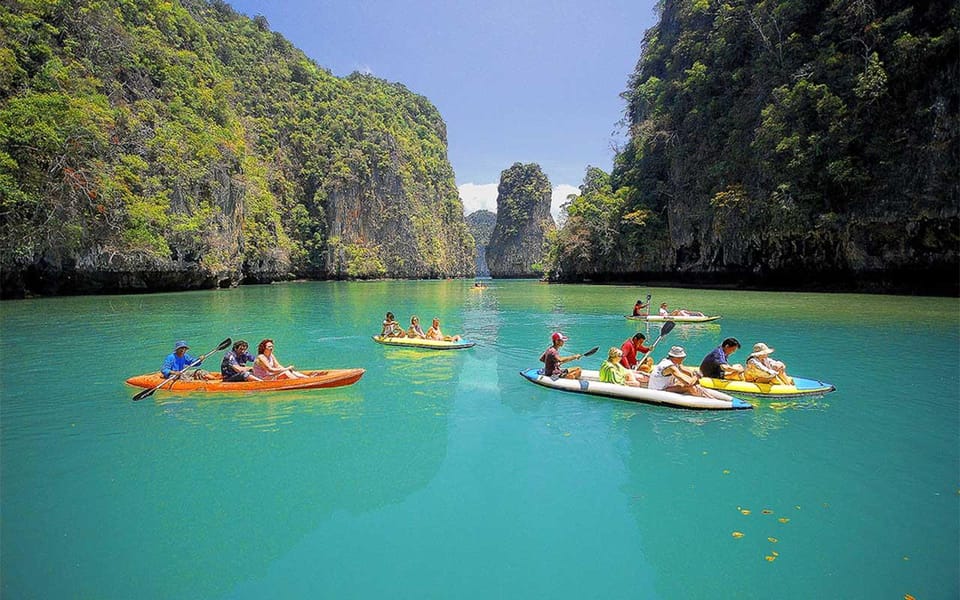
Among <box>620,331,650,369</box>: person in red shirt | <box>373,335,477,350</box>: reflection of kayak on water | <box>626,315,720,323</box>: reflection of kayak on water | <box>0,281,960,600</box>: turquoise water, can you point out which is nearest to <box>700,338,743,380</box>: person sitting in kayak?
<box>0,281,960,600</box>: turquoise water

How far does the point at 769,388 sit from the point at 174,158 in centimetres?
3657

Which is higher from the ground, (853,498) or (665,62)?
(665,62)

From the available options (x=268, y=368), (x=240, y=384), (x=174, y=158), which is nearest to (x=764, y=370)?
(x=268, y=368)

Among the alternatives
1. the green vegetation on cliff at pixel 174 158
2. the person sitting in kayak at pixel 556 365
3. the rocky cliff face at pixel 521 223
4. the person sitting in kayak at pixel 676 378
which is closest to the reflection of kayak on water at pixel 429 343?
the person sitting in kayak at pixel 556 365

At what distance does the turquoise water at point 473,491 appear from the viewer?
3430 mm

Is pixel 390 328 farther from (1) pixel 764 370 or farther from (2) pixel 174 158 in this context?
(2) pixel 174 158

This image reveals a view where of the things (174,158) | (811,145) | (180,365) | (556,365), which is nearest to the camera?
(180,365)

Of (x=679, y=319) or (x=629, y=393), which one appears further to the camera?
(x=679, y=319)

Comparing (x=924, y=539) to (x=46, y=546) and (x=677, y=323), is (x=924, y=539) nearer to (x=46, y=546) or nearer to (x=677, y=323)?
(x=46, y=546)

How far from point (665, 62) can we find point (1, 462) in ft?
167

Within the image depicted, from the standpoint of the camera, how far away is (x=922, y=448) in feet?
18.2

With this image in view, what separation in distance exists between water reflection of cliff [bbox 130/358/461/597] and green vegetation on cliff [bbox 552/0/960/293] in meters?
26.1

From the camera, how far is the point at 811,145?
80.3ft

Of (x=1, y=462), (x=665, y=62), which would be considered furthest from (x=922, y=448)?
(x=665, y=62)
